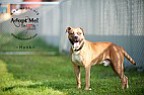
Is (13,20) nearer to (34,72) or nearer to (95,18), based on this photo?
(34,72)

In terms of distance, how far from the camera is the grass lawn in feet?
33.8

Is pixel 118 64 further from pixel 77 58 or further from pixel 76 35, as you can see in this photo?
pixel 76 35

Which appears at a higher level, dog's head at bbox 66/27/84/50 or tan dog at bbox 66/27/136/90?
dog's head at bbox 66/27/84/50

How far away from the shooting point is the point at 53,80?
12570 millimetres

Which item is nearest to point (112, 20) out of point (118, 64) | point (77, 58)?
point (118, 64)

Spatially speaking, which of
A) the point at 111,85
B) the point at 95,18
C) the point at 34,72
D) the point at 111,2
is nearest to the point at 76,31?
the point at 111,85

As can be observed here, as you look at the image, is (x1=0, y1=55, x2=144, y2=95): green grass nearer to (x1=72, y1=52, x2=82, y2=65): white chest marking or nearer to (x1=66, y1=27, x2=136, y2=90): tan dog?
(x1=66, y1=27, x2=136, y2=90): tan dog

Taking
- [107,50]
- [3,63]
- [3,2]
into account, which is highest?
[3,2]

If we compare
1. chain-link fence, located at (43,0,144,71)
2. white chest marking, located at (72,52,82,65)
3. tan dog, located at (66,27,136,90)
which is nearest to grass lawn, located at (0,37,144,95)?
tan dog, located at (66,27,136,90)

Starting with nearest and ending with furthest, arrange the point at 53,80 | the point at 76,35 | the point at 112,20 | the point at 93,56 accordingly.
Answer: the point at 76,35
the point at 93,56
the point at 53,80
the point at 112,20

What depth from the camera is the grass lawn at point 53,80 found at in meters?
10.3

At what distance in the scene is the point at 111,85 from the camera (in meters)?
11.3

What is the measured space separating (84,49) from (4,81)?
216 centimetres

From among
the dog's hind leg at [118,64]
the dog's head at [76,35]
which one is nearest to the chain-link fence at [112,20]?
the dog's hind leg at [118,64]
